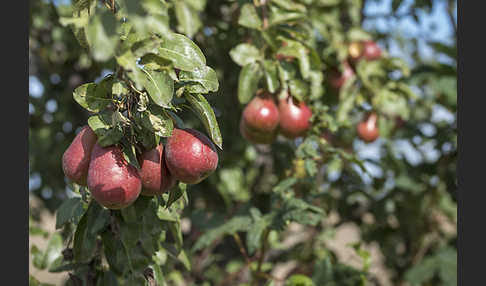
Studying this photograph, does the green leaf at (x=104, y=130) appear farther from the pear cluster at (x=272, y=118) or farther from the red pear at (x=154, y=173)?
the pear cluster at (x=272, y=118)

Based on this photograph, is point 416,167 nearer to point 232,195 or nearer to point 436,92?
point 436,92

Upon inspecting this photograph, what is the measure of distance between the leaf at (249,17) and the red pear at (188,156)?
0.67 metres

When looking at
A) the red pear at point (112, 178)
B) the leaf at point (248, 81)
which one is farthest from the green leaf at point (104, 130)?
the leaf at point (248, 81)

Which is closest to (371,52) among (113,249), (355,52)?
(355,52)

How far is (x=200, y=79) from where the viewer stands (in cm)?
98

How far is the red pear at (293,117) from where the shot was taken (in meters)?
1.63

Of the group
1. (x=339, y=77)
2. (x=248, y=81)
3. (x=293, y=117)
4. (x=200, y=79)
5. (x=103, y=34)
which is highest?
(x=103, y=34)

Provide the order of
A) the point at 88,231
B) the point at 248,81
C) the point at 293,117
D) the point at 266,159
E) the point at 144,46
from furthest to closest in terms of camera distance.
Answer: the point at 266,159 < the point at 293,117 < the point at 248,81 < the point at 88,231 < the point at 144,46

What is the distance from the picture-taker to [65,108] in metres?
2.46

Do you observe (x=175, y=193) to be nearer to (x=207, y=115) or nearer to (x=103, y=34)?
(x=207, y=115)

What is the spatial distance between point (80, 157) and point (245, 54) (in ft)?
2.38

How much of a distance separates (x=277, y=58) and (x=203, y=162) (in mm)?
750

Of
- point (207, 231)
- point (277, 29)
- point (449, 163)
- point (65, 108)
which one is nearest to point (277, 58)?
point (277, 29)

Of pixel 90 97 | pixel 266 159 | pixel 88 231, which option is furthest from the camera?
pixel 266 159
